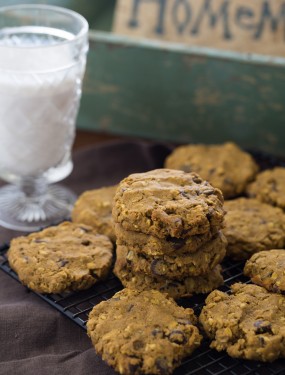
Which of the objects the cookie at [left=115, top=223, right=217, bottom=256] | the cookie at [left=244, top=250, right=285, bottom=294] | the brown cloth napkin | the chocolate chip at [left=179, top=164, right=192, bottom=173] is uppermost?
the cookie at [left=115, top=223, right=217, bottom=256]

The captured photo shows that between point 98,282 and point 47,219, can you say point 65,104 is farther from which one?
point 98,282

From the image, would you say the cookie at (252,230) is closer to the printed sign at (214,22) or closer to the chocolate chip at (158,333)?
the chocolate chip at (158,333)

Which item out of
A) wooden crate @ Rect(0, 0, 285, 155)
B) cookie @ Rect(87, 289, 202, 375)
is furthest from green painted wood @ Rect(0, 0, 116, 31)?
cookie @ Rect(87, 289, 202, 375)

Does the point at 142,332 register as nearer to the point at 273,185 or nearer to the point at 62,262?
the point at 62,262

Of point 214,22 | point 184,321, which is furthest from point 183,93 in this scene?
point 184,321

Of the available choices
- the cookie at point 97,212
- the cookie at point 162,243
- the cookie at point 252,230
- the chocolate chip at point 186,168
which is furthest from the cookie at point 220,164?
the cookie at point 162,243

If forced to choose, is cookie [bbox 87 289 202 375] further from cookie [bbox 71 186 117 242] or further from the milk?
the milk

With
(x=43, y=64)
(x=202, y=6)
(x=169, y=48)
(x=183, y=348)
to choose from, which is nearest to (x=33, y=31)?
(x=43, y=64)
